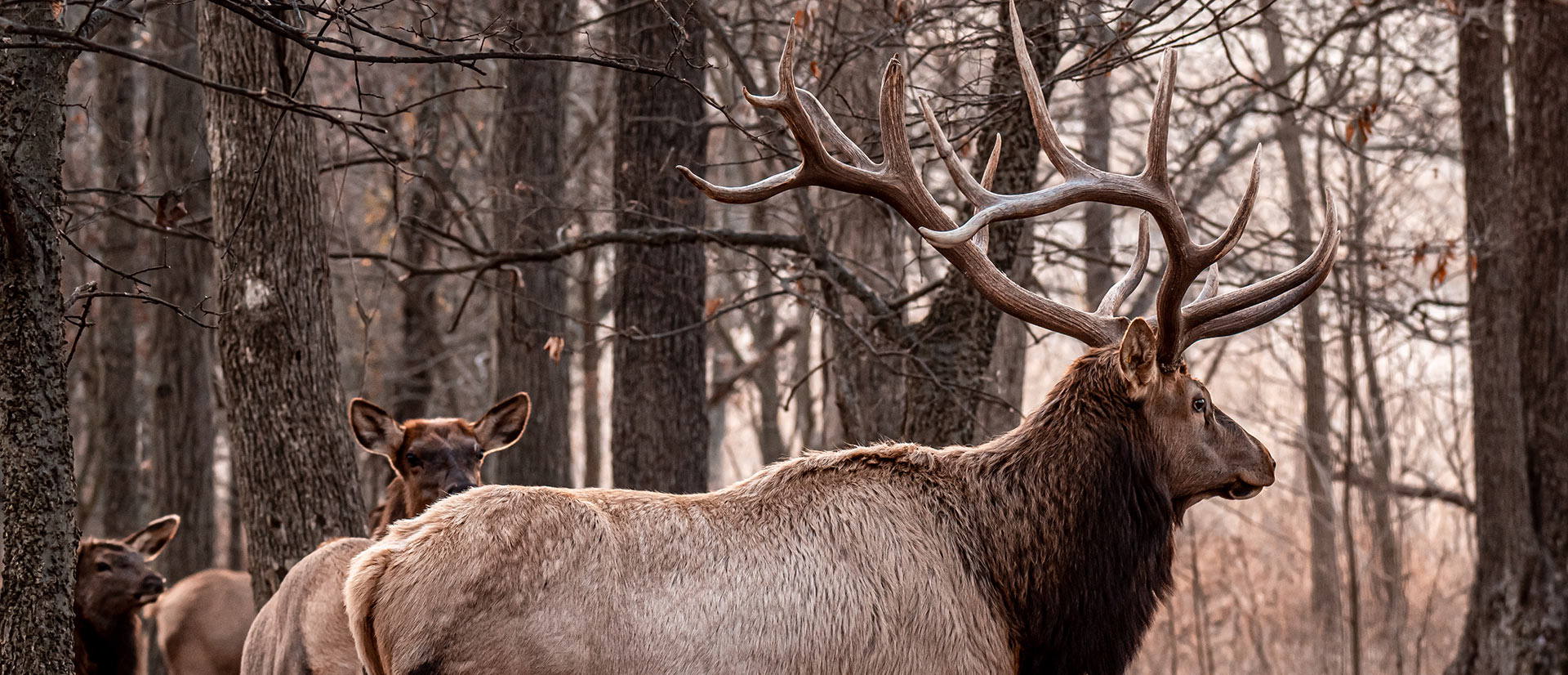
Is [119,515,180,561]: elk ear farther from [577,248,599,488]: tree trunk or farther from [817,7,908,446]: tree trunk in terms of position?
[577,248,599,488]: tree trunk

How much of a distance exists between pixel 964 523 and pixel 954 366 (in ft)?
9.04

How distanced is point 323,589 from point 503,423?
2065 millimetres

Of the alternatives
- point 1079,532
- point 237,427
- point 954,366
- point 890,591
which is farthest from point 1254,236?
point 237,427

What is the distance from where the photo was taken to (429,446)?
700 centimetres

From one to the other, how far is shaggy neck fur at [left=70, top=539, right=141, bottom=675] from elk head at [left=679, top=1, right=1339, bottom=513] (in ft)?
16.5

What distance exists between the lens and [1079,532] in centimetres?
492

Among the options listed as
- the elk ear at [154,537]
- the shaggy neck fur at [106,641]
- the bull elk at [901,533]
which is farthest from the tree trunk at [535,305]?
the bull elk at [901,533]

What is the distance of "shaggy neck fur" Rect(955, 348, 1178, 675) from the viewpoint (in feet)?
15.8

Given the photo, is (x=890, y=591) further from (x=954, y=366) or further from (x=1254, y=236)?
(x=1254, y=236)

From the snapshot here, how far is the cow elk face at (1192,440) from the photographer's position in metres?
5.12

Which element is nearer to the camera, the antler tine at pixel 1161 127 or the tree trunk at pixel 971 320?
the antler tine at pixel 1161 127

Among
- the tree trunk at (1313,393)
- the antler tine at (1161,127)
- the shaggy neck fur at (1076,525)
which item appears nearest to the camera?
the shaggy neck fur at (1076,525)

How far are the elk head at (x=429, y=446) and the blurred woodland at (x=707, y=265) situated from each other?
0.29 m

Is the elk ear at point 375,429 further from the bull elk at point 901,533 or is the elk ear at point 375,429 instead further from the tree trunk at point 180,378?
the tree trunk at point 180,378
